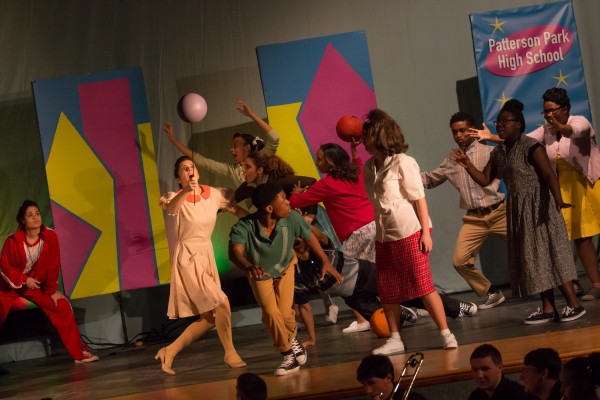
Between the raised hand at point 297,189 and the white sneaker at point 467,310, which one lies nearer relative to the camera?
the white sneaker at point 467,310

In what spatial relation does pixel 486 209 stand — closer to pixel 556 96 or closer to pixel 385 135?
pixel 556 96

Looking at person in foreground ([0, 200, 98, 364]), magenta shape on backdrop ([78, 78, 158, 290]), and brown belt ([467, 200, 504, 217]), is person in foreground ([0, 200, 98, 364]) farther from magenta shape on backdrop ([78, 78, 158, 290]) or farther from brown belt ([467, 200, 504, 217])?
brown belt ([467, 200, 504, 217])

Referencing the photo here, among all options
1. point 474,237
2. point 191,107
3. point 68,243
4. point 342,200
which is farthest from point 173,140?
point 474,237

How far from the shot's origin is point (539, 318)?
4996 millimetres

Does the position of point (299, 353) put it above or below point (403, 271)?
below

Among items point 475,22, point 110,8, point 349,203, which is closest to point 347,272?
point 349,203

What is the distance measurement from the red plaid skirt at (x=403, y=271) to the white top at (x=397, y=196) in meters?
0.05

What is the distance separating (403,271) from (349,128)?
1886 millimetres

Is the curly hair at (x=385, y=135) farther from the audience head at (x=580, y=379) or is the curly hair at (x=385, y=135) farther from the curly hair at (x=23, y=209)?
the curly hair at (x=23, y=209)

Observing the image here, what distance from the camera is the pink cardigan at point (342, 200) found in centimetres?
576

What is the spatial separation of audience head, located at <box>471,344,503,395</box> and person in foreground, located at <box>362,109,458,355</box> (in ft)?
3.33

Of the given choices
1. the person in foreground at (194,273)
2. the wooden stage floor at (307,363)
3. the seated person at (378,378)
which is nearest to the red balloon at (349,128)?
the person in foreground at (194,273)

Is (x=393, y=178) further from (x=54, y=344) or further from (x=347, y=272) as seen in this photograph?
(x=54, y=344)

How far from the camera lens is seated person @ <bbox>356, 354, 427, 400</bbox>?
3.44 m
